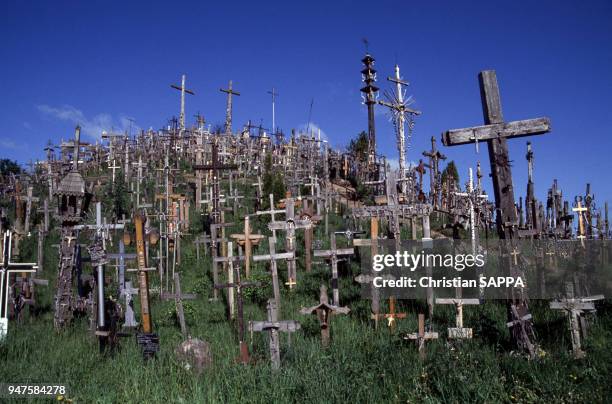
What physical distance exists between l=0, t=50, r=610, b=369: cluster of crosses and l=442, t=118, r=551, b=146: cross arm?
0.06 feet

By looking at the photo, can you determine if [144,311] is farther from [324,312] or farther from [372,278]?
[372,278]

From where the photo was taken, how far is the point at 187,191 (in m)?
33.2

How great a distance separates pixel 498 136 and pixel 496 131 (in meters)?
0.11

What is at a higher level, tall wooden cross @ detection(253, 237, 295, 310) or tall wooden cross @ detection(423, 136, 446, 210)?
tall wooden cross @ detection(423, 136, 446, 210)

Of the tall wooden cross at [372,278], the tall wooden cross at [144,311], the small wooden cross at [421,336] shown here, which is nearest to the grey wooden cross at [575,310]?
the small wooden cross at [421,336]

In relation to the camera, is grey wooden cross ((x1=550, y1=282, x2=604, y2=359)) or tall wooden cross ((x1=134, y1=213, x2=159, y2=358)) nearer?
grey wooden cross ((x1=550, y1=282, x2=604, y2=359))

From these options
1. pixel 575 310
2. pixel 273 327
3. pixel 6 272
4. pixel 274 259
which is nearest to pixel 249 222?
pixel 274 259

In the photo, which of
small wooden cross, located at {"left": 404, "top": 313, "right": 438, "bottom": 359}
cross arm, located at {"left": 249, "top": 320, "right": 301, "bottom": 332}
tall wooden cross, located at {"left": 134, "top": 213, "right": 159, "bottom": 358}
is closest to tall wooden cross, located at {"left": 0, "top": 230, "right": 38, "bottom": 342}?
tall wooden cross, located at {"left": 134, "top": 213, "right": 159, "bottom": 358}

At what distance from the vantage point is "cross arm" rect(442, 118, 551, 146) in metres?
8.91

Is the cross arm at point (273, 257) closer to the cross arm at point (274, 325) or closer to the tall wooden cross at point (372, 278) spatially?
the tall wooden cross at point (372, 278)

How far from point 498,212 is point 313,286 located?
7.85 meters

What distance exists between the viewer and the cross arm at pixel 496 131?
351 inches

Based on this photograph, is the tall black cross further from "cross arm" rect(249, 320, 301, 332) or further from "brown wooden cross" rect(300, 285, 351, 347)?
"cross arm" rect(249, 320, 301, 332)

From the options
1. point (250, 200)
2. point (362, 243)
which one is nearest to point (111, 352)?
point (362, 243)
